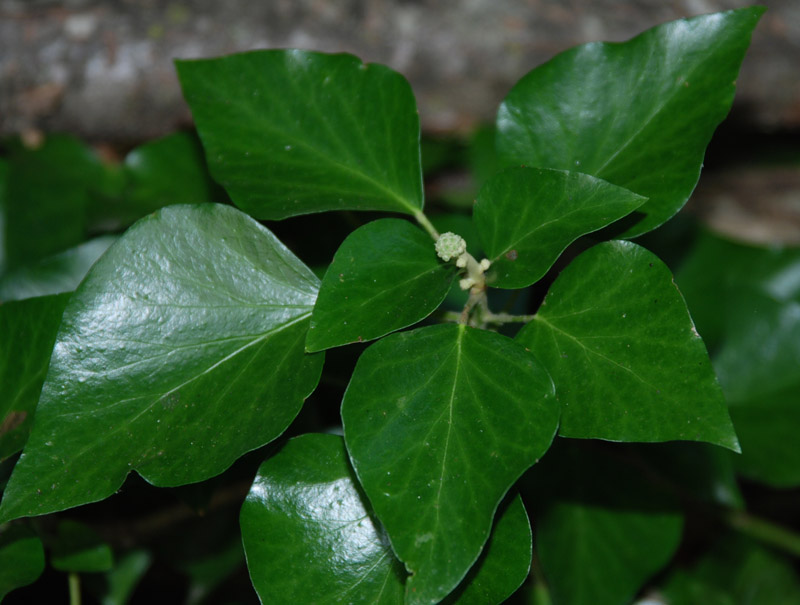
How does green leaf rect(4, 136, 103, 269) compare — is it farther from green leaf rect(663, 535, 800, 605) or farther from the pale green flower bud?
green leaf rect(663, 535, 800, 605)

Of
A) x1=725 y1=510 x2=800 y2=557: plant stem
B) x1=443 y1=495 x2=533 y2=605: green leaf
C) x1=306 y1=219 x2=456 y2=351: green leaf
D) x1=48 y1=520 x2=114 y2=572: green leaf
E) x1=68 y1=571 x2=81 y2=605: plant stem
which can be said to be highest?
x1=306 y1=219 x2=456 y2=351: green leaf

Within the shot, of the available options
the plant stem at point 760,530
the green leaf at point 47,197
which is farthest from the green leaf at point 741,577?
the green leaf at point 47,197

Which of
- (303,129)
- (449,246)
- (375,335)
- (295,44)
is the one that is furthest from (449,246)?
(295,44)

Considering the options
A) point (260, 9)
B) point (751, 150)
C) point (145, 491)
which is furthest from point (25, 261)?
point (751, 150)

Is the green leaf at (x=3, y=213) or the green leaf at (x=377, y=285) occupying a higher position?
the green leaf at (x=377, y=285)

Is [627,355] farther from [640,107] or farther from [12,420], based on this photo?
[12,420]

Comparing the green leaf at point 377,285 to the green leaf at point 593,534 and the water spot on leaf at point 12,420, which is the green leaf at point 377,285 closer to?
the water spot on leaf at point 12,420

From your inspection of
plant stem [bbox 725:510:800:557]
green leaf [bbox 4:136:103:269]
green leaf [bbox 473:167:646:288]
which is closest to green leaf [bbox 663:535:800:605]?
plant stem [bbox 725:510:800:557]
